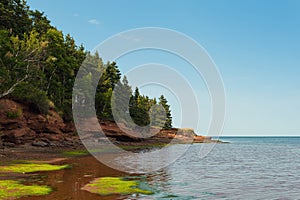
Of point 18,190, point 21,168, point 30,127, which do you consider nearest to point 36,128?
point 30,127

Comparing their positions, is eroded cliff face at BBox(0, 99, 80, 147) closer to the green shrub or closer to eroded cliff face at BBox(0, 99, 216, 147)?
eroded cliff face at BBox(0, 99, 216, 147)

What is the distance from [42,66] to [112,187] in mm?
43399

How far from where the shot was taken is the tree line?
143ft

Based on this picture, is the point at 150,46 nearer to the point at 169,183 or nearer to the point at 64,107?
the point at 169,183

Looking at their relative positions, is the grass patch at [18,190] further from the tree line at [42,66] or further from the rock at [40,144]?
the rock at [40,144]

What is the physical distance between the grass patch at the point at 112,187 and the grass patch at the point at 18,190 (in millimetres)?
2836

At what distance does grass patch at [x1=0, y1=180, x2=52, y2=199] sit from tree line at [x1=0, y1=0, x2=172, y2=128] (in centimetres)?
2434

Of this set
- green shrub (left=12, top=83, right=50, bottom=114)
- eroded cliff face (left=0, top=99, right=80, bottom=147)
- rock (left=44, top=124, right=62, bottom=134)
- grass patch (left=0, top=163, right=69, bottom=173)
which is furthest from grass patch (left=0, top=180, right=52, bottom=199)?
rock (left=44, top=124, right=62, bottom=134)

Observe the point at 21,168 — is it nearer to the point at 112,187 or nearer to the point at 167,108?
the point at 112,187

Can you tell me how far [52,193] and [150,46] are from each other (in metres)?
26.7

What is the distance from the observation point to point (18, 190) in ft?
61.0

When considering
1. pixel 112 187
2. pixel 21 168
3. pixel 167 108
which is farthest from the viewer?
pixel 167 108

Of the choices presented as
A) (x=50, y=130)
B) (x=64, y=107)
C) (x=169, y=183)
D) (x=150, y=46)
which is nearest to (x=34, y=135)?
(x=50, y=130)

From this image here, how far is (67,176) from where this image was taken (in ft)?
82.4
